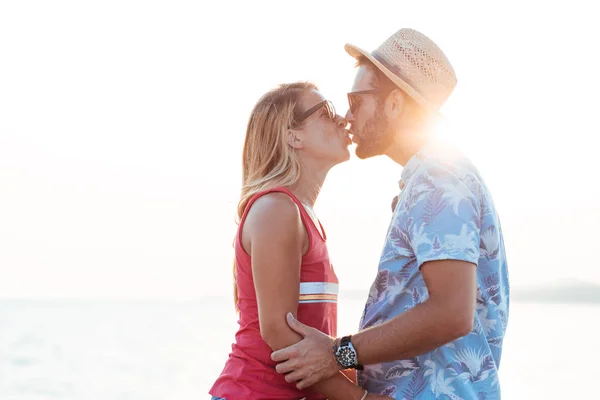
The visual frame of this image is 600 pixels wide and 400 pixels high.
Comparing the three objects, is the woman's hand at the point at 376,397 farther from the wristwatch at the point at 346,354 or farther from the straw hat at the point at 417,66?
the straw hat at the point at 417,66

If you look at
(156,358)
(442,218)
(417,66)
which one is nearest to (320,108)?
(417,66)

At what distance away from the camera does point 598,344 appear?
19.4m

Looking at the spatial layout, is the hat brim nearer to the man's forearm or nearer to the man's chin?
the man's chin

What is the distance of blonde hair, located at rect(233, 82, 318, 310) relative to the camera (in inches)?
132

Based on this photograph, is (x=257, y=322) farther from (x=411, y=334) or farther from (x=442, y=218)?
(x=442, y=218)

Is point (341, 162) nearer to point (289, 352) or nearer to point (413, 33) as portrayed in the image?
point (413, 33)

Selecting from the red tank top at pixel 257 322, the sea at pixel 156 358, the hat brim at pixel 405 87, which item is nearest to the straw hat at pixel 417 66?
the hat brim at pixel 405 87

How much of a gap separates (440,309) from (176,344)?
1828cm

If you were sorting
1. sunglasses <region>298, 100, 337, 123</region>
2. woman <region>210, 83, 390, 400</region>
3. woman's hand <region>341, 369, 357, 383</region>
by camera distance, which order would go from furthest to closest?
sunglasses <region>298, 100, 337, 123</region> < woman's hand <region>341, 369, 357, 383</region> < woman <region>210, 83, 390, 400</region>

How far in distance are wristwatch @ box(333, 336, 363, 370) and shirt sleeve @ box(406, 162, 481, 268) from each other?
0.40 meters

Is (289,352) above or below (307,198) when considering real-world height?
below

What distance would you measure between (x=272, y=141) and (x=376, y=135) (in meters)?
0.55

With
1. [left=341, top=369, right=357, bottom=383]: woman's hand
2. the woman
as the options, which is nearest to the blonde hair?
the woman

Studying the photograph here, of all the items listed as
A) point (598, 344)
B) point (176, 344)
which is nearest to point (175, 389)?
point (176, 344)
